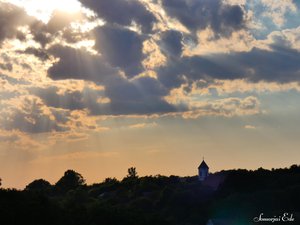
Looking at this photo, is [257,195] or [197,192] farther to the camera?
[197,192]

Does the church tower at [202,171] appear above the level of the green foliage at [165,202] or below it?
above

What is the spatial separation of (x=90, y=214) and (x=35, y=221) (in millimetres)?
13196

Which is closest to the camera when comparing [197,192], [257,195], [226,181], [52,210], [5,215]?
[5,215]

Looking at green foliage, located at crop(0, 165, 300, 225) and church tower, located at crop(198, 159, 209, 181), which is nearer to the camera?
green foliage, located at crop(0, 165, 300, 225)

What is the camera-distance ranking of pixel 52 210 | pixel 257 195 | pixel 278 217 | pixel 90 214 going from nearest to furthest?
pixel 52 210 < pixel 90 214 < pixel 278 217 < pixel 257 195

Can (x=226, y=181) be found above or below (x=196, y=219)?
above

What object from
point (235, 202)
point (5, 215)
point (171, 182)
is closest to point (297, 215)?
point (235, 202)

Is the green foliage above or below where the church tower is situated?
below

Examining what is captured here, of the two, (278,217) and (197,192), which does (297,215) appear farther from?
(197,192)

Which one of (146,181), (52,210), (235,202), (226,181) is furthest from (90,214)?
(146,181)

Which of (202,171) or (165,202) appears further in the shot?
(202,171)

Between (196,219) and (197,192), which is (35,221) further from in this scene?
(197,192)

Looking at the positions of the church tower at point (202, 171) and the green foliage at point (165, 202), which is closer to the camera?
the green foliage at point (165, 202)

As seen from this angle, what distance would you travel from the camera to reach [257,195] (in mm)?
141125
